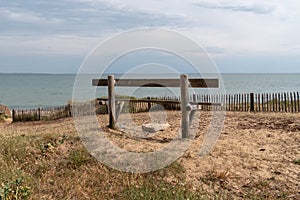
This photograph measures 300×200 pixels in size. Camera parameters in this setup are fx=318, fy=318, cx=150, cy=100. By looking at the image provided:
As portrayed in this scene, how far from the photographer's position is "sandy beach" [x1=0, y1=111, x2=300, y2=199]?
4.26m

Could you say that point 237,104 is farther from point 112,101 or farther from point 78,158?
point 78,158

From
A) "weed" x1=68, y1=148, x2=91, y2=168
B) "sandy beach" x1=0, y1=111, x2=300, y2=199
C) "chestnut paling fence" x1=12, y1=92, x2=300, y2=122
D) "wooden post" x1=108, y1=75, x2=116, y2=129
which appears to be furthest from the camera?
"chestnut paling fence" x1=12, y1=92, x2=300, y2=122

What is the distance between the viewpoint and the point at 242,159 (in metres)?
5.34

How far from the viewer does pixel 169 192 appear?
382 cm

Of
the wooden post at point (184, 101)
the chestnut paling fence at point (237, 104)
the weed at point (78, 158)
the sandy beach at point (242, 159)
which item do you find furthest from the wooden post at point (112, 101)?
the chestnut paling fence at point (237, 104)

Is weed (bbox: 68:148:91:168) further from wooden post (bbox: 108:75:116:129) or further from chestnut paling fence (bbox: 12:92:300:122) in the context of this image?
chestnut paling fence (bbox: 12:92:300:122)

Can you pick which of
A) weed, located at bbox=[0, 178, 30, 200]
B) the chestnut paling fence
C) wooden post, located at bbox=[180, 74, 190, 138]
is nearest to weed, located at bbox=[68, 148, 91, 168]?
weed, located at bbox=[0, 178, 30, 200]

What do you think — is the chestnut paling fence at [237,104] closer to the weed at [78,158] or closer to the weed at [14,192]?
the weed at [78,158]

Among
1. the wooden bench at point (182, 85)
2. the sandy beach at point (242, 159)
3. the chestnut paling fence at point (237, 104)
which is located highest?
the wooden bench at point (182, 85)

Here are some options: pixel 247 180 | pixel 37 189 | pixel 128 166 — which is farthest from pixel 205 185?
pixel 37 189

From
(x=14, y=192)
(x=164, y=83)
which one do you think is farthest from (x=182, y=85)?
(x=14, y=192)

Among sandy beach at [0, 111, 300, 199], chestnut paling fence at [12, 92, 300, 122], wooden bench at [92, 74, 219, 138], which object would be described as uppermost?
wooden bench at [92, 74, 219, 138]

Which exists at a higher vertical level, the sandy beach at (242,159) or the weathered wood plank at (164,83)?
the weathered wood plank at (164,83)

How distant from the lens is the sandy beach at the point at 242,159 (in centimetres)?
426
